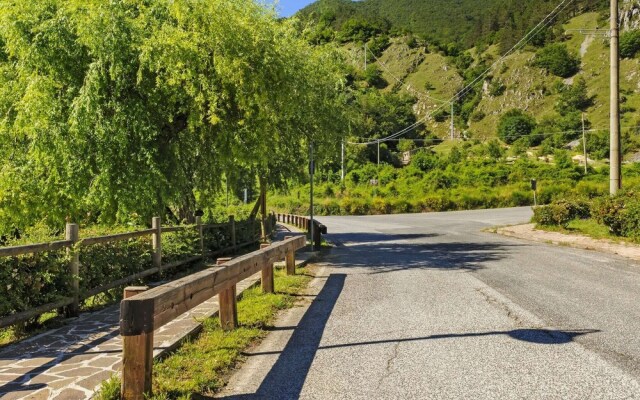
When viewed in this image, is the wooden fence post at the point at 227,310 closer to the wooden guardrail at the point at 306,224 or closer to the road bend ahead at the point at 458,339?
the road bend ahead at the point at 458,339

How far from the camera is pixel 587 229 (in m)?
19.9

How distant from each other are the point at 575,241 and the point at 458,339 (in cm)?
1337

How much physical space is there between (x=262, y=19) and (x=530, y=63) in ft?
485

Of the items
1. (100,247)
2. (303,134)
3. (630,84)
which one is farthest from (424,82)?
(100,247)

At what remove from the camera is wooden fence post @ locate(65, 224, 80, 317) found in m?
7.48

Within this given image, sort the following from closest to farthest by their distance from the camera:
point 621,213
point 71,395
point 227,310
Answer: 1. point 71,395
2. point 227,310
3. point 621,213

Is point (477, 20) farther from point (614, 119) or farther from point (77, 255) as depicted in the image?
point (77, 255)

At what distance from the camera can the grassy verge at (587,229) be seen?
1734 centimetres

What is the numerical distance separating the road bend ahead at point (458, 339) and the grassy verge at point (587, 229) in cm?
609

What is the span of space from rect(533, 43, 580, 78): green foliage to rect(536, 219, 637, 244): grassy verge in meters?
129

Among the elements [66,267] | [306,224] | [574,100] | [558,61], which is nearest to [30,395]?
[66,267]

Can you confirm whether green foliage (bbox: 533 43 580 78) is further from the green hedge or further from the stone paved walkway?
the stone paved walkway

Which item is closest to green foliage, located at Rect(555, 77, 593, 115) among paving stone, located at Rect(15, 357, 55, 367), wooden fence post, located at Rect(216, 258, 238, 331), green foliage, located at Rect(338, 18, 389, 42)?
green foliage, located at Rect(338, 18, 389, 42)

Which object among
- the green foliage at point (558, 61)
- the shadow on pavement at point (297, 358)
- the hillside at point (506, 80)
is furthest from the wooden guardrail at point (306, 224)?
the green foliage at point (558, 61)
